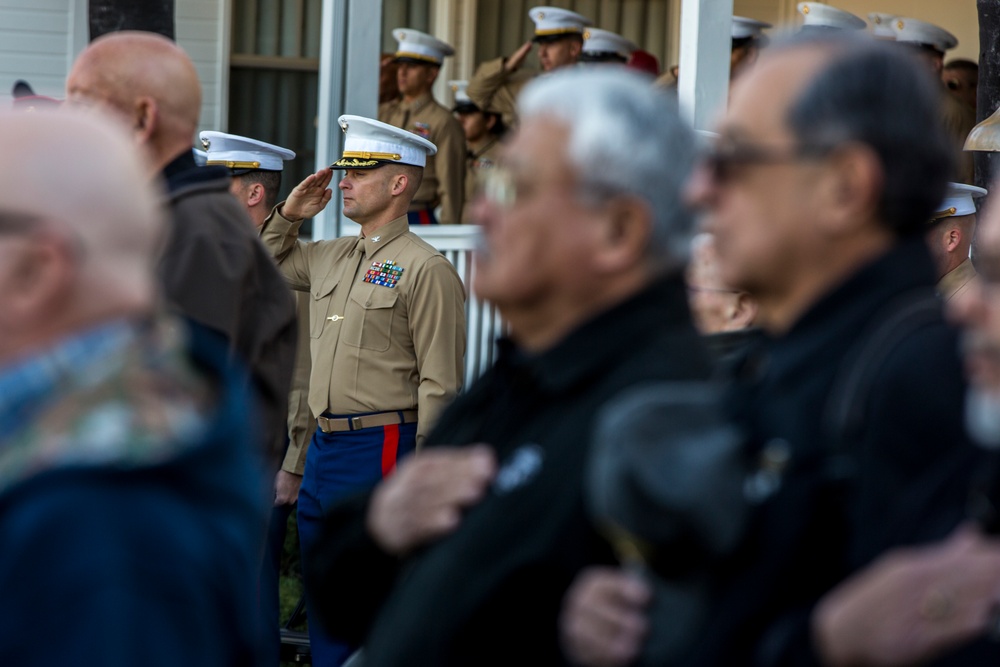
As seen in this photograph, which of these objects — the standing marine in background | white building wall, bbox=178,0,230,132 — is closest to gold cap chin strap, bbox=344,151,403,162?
the standing marine in background

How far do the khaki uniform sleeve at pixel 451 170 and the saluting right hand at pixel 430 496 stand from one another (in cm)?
779

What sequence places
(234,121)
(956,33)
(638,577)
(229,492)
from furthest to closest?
1. (234,121)
2. (956,33)
3. (638,577)
4. (229,492)

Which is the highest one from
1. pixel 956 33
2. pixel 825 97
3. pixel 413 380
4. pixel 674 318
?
pixel 956 33

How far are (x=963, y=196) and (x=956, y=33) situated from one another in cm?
553

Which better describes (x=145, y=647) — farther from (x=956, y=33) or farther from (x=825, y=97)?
(x=956, y=33)

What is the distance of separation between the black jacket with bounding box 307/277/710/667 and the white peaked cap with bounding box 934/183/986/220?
3678mm

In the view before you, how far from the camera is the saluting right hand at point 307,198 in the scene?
21.4ft

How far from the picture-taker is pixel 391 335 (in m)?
5.95

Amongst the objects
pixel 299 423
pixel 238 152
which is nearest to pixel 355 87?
pixel 238 152

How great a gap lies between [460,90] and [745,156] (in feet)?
31.8

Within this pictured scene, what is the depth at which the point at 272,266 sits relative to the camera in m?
3.89

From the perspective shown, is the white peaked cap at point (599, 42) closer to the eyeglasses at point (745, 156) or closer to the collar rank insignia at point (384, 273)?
the collar rank insignia at point (384, 273)

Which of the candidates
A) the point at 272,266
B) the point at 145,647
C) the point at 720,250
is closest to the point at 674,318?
the point at 720,250

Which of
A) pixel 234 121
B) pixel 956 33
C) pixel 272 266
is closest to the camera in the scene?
pixel 272 266
